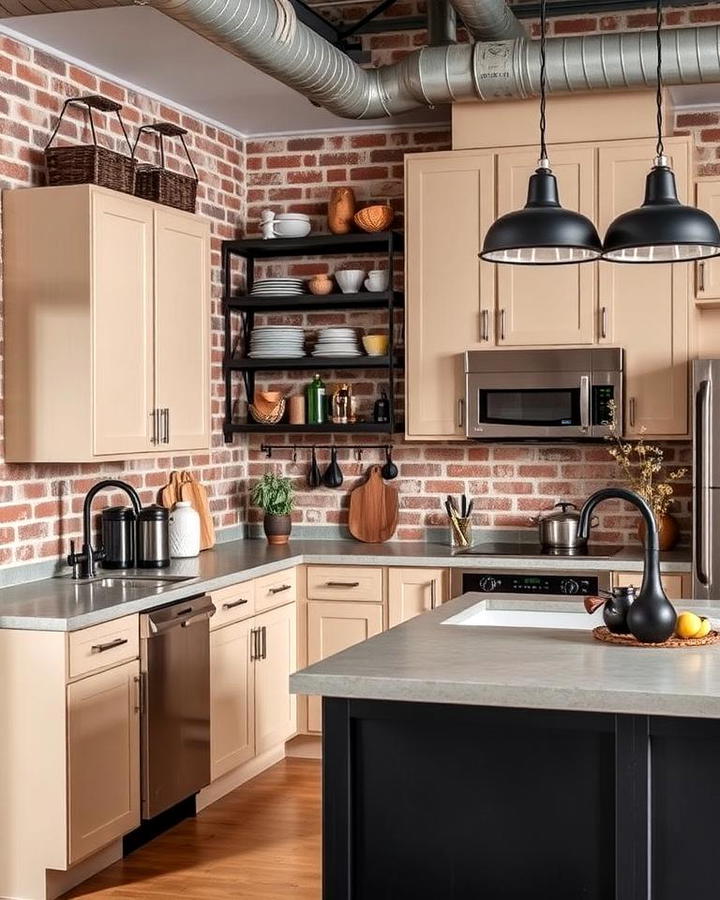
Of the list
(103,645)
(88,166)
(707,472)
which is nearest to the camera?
(103,645)

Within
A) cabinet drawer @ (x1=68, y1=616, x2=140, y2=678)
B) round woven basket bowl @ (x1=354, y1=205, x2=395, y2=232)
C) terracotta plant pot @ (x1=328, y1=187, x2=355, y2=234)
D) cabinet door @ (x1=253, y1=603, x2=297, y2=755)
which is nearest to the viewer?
cabinet drawer @ (x1=68, y1=616, x2=140, y2=678)

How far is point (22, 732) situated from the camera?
4152mm

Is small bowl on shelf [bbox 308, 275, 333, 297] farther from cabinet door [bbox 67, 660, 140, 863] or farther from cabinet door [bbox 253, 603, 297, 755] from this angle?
cabinet door [bbox 67, 660, 140, 863]

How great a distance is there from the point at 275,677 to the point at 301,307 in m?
1.84

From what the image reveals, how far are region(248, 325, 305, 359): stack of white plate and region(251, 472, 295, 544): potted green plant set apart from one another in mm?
623

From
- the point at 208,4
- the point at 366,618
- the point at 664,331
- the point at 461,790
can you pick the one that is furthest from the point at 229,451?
the point at 461,790

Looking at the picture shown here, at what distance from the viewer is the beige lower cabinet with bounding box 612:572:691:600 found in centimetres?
541

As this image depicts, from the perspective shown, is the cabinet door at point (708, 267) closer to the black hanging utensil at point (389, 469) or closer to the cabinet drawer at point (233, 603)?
the black hanging utensil at point (389, 469)

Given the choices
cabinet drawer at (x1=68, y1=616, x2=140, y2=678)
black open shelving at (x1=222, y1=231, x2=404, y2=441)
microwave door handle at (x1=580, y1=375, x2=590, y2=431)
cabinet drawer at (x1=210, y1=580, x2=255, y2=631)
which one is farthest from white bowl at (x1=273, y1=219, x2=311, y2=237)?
cabinet drawer at (x1=68, y1=616, x2=140, y2=678)

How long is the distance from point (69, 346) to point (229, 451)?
74.4 inches

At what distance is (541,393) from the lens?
227 inches

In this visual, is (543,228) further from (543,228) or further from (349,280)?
(349,280)

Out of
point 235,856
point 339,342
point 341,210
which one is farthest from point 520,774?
point 341,210

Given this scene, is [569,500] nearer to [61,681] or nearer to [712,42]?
[712,42]
